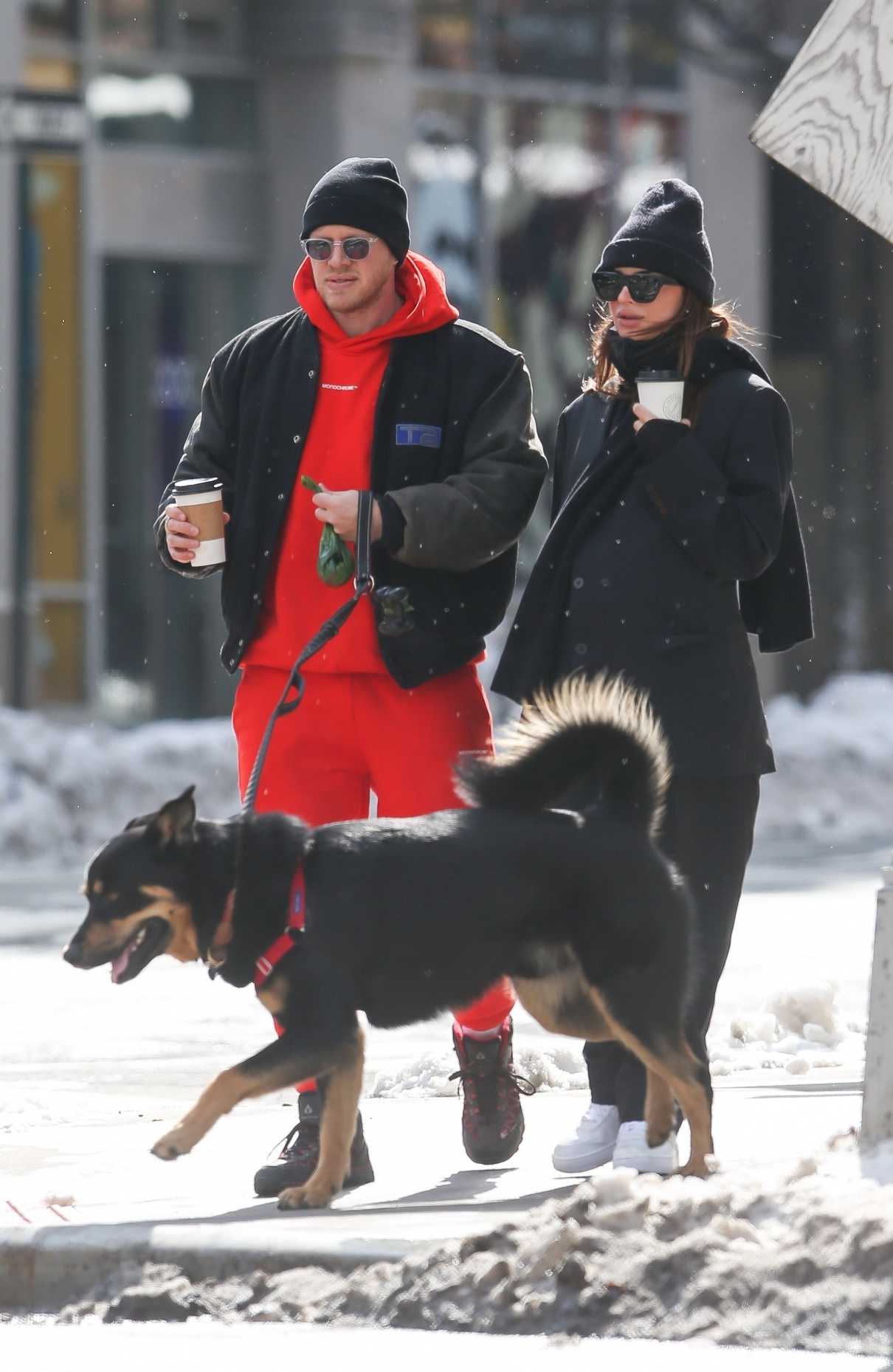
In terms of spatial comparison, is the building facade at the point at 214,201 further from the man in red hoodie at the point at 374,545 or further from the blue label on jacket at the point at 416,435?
the blue label on jacket at the point at 416,435

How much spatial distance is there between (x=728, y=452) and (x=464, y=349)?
70cm

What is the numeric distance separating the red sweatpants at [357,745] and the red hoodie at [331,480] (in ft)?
0.21

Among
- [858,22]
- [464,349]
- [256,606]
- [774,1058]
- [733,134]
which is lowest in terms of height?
[774,1058]

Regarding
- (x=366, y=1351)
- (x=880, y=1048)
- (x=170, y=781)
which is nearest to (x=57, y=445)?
(x=170, y=781)

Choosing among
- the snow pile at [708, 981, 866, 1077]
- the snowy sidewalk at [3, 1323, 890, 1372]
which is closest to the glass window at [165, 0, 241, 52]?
the snow pile at [708, 981, 866, 1077]

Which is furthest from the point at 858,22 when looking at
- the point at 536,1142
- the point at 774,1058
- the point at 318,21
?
the point at 318,21

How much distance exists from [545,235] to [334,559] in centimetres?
1547

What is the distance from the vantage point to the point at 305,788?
5918 millimetres

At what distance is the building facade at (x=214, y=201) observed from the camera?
62.5 feet

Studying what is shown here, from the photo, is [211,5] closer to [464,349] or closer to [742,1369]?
[464,349]

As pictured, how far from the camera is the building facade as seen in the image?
19.1m

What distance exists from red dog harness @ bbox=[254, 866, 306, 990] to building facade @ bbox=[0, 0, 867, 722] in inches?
496

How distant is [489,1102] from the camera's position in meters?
5.97

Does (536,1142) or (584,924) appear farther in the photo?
(536,1142)
